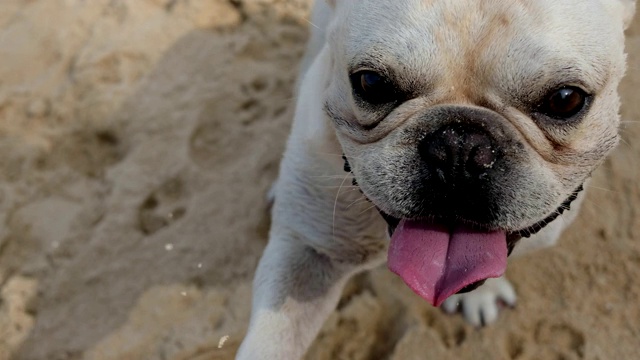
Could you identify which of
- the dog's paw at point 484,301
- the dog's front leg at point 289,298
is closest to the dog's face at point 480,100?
the dog's front leg at point 289,298

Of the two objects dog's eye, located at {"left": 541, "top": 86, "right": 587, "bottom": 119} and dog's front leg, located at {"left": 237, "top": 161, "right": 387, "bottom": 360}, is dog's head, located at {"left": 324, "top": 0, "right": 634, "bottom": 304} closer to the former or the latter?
dog's eye, located at {"left": 541, "top": 86, "right": 587, "bottom": 119}

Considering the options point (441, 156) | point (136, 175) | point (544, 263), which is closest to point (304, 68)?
point (136, 175)

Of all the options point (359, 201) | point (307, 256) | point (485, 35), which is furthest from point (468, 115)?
point (307, 256)

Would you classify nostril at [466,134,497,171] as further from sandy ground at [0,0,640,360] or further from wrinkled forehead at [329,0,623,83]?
sandy ground at [0,0,640,360]

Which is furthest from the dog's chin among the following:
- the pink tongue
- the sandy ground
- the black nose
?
the sandy ground

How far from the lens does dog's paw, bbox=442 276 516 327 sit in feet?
11.3

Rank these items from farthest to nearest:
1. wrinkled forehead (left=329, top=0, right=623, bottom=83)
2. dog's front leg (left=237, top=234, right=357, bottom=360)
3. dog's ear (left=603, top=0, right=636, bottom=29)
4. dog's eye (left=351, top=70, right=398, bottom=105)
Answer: dog's front leg (left=237, top=234, right=357, bottom=360) < dog's ear (left=603, top=0, right=636, bottom=29) < dog's eye (left=351, top=70, right=398, bottom=105) < wrinkled forehead (left=329, top=0, right=623, bottom=83)

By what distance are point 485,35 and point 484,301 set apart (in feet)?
6.08

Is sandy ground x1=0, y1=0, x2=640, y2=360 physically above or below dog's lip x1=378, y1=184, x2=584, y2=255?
below

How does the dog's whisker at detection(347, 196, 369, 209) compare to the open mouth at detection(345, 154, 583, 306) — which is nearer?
the open mouth at detection(345, 154, 583, 306)

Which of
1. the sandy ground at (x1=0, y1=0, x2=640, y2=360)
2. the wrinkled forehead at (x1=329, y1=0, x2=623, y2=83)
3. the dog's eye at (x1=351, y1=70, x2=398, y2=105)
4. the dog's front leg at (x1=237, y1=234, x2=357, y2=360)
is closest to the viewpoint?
the wrinkled forehead at (x1=329, y1=0, x2=623, y2=83)

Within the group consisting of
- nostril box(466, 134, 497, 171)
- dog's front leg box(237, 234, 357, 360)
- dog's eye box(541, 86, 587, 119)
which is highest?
dog's eye box(541, 86, 587, 119)

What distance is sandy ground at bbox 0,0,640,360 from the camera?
11.1 ft

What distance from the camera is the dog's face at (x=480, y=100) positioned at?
2018 millimetres
